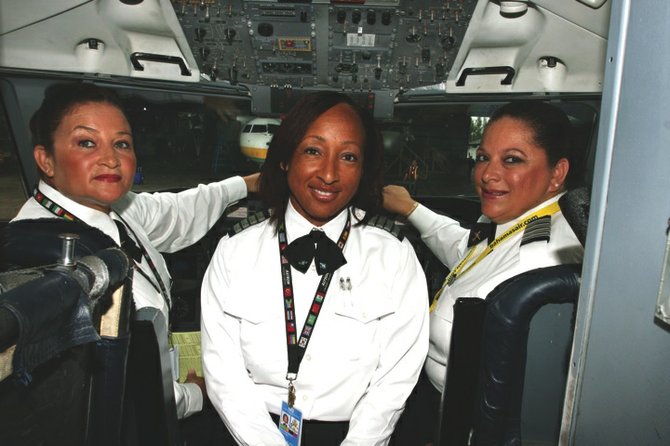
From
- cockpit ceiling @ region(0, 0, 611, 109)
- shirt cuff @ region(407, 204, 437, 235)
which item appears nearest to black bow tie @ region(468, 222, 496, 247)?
shirt cuff @ region(407, 204, 437, 235)

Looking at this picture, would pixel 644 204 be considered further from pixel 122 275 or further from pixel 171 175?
pixel 171 175

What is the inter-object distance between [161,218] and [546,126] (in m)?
1.85

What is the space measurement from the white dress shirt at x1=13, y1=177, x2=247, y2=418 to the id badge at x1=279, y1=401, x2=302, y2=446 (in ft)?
1.40

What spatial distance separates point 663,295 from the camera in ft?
2.54

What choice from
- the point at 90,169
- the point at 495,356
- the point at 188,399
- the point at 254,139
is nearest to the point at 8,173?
the point at 254,139

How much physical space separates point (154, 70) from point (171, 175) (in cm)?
76

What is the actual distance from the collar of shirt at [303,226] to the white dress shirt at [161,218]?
548 millimetres

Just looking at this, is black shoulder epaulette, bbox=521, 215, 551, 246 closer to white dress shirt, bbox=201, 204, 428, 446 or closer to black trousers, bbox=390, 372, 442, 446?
white dress shirt, bbox=201, 204, 428, 446

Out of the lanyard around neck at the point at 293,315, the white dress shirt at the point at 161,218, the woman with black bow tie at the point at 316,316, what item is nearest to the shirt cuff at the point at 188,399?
the white dress shirt at the point at 161,218

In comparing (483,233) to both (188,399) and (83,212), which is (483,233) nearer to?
(188,399)

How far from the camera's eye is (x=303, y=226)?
1747 mm

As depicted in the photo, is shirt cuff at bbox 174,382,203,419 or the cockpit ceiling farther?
the cockpit ceiling

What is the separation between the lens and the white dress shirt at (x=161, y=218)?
1810mm

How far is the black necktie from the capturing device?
1.91m
